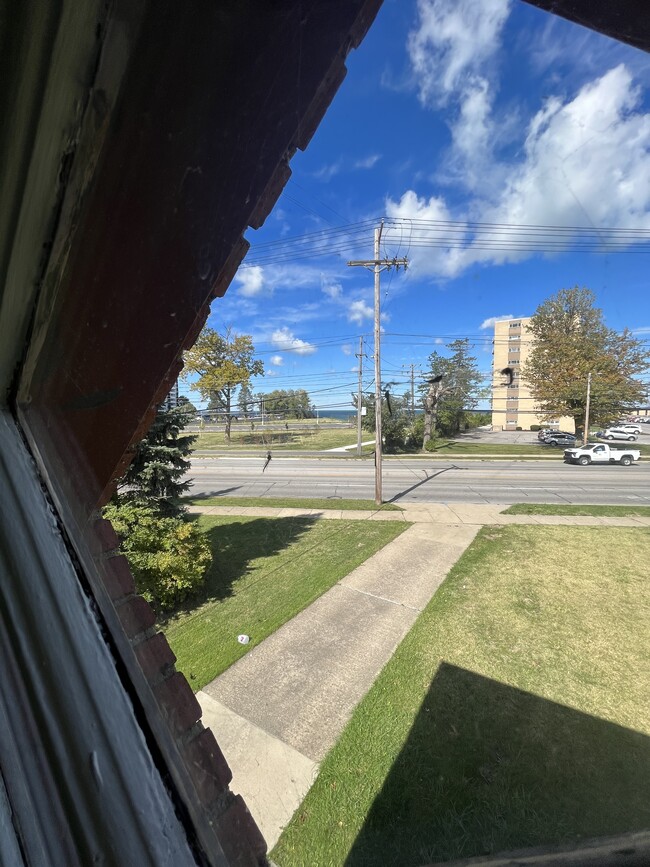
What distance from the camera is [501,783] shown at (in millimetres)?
3150

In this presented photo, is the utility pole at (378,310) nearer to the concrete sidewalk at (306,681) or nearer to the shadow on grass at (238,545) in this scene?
the shadow on grass at (238,545)

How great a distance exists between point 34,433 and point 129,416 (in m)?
0.24

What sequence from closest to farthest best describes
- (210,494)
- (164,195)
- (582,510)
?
(164,195) → (582,510) → (210,494)

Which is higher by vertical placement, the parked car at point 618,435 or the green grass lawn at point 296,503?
the parked car at point 618,435

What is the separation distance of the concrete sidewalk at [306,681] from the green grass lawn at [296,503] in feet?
16.6

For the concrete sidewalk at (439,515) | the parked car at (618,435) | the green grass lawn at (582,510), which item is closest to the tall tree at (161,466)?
the concrete sidewalk at (439,515)

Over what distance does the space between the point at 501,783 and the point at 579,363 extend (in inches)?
1371

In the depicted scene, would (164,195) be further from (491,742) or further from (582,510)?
(582,510)

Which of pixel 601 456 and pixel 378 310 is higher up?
pixel 378 310

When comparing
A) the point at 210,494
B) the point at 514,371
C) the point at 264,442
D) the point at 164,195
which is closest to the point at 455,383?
the point at 514,371

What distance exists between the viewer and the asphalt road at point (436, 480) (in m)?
15.5

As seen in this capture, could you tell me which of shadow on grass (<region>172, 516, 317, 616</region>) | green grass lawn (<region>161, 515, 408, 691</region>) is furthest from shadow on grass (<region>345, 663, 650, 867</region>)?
shadow on grass (<region>172, 516, 317, 616</region>)

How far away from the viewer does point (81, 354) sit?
1018 mm

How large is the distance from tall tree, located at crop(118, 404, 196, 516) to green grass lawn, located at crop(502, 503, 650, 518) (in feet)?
34.0
